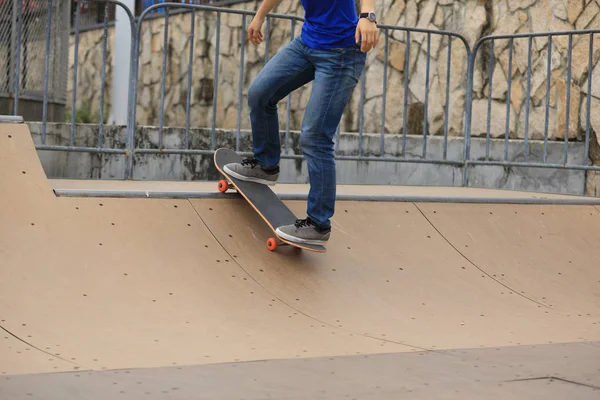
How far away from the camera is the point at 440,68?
1158cm

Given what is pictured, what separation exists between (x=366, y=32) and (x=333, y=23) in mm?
282

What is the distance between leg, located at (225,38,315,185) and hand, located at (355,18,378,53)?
1.43 feet

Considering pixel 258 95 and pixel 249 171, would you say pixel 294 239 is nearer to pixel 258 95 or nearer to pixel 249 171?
pixel 249 171

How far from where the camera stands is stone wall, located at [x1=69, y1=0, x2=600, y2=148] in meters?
10.2

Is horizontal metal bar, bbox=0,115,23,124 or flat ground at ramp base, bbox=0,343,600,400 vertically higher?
horizontal metal bar, bbox=0,115,23,124

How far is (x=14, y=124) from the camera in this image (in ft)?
17.6

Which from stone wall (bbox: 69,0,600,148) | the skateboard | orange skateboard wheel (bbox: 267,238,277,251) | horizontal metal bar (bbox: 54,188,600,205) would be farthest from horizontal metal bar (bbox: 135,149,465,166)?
orange skateboard wheel (bbox: 267,238,277,251)

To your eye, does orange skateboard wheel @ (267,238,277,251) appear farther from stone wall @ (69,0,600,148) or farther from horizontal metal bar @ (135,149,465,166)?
stone wall @ (69,0,600,148)

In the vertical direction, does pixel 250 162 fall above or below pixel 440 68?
below

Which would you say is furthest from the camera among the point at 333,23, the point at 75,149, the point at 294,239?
the point at 75,149

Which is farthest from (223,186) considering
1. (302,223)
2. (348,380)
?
(348,380)

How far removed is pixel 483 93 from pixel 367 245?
18.5 feet

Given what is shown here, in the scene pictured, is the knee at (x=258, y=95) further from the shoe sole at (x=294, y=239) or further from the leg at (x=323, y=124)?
the shoe sole at (x=294, y=239)

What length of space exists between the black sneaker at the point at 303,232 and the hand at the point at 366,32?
1037mm
